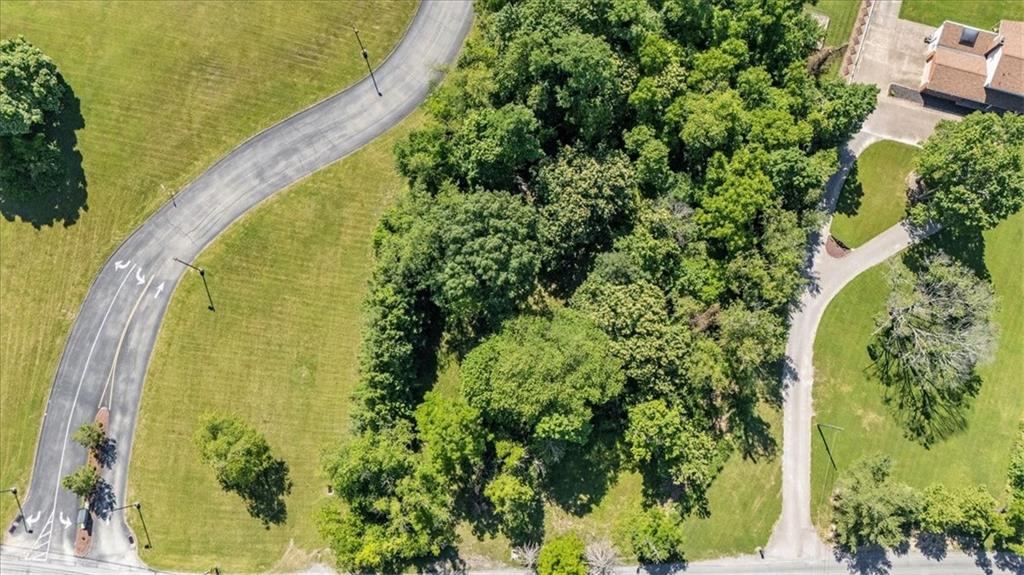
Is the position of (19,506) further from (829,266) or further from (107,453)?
(829,266)

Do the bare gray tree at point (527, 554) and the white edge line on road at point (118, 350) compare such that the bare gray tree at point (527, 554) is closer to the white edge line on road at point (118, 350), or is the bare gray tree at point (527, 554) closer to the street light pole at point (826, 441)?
the street light pole at point (826, 441)

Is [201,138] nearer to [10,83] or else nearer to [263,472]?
[10,83]

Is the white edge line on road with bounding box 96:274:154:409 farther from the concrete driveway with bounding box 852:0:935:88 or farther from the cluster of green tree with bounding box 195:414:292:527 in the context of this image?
the concrete driveway with bounding box 852:0:935:88

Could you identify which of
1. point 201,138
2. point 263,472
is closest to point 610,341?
point 263,472

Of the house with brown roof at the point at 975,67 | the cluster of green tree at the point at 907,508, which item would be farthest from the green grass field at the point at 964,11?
the cluster of green tree at the point at 907,508

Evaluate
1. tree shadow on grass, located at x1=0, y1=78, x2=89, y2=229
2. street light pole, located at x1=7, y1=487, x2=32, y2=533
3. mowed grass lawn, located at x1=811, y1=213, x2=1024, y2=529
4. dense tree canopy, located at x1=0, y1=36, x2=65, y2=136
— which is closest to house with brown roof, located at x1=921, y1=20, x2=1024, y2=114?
mowed grass lawn, located at x1=811, y1=213, x2=1024, y2=529


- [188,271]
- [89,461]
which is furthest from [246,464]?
[188,271]
